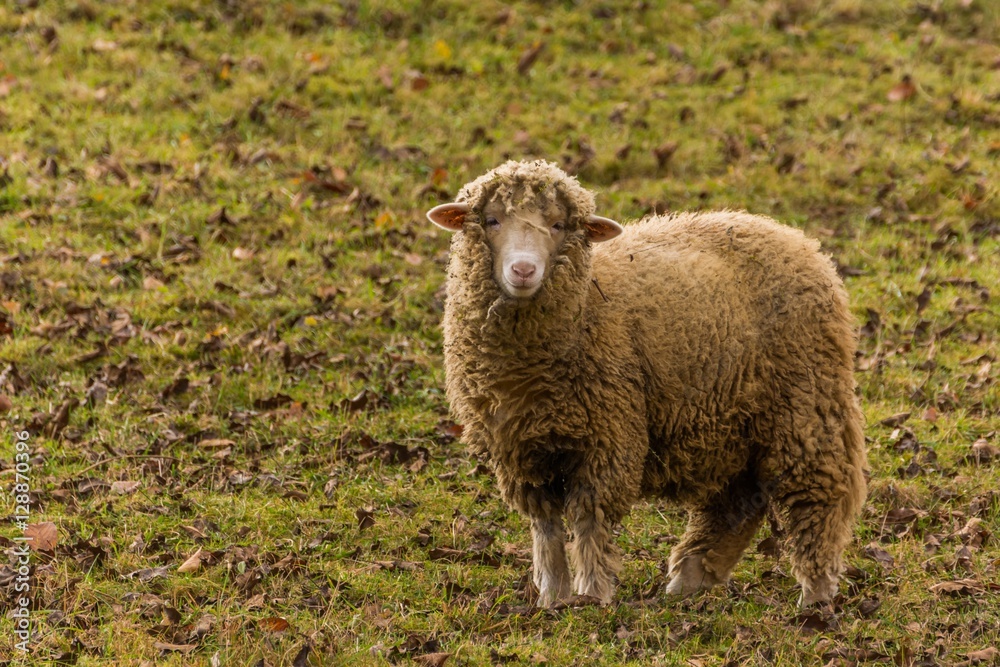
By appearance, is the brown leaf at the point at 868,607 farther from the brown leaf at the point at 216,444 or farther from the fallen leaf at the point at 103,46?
the fallen leaf at the point at 103,46

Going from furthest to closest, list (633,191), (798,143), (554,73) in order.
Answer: (554,73), (798,143), (633,191)

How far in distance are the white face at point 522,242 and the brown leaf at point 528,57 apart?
7.00 meters

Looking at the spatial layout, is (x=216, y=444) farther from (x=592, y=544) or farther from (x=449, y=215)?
(x=592, y=544)

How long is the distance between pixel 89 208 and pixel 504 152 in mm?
3536

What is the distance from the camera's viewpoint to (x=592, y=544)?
530 centimetres

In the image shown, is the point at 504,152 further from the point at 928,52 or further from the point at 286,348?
the point at 928,52

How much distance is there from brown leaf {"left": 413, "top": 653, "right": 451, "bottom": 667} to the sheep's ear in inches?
75.3

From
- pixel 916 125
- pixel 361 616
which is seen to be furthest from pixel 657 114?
pixel 361 616

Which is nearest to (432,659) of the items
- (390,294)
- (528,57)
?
(390,294)

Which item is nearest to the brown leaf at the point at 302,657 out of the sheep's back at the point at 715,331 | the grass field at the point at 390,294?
the grass field at the point at 390,294

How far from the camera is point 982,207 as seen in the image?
980 cm

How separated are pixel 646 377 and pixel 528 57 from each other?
7144 mm

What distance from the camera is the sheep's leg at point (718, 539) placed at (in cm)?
577

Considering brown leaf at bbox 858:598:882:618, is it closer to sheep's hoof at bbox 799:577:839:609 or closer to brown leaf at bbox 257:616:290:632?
sheep's hoof at bbox 799:577:839:609
